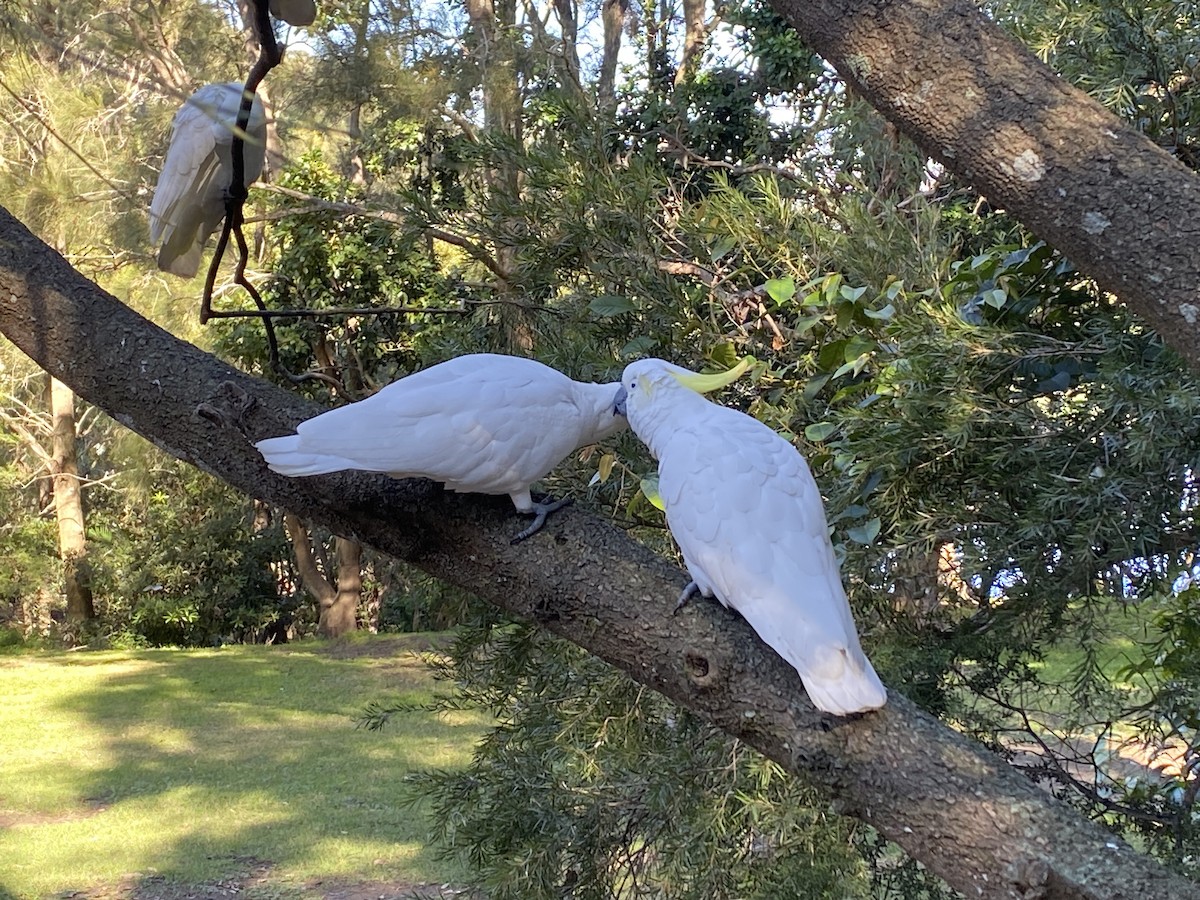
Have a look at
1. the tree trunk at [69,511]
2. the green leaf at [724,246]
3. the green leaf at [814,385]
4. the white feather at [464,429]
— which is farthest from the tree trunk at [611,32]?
the tree trunk at [69,511]

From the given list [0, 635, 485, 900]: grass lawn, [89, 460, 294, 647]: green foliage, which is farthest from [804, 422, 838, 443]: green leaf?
[89, 460, 294, 647]: green foliage

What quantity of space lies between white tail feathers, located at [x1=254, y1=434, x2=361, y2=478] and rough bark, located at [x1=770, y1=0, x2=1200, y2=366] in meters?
0.56

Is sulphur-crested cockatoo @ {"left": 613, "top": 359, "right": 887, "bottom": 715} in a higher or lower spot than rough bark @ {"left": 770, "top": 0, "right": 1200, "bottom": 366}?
lower

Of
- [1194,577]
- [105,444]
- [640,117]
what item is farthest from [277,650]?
[1194,577]

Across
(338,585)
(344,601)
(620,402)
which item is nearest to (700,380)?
(620,402)

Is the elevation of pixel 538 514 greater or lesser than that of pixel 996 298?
lesser

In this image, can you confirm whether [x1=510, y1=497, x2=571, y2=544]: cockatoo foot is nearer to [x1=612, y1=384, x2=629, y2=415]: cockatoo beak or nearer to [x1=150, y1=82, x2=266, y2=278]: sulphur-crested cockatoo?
[x1=612, y1=384, x2=629, y2=415]: cockatoo beak

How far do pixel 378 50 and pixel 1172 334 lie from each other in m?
3.63

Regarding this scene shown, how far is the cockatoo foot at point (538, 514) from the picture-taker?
98 centimetres

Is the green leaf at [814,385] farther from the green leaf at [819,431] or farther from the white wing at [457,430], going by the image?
the white wing at [457,430]

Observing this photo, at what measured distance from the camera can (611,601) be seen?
920 mm

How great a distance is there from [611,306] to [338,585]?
584 centimetres

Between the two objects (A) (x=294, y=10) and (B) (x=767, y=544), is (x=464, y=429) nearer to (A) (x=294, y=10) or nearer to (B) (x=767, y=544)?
(B) (x=767, y=544)

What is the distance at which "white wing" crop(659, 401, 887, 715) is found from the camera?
0.84 metres
